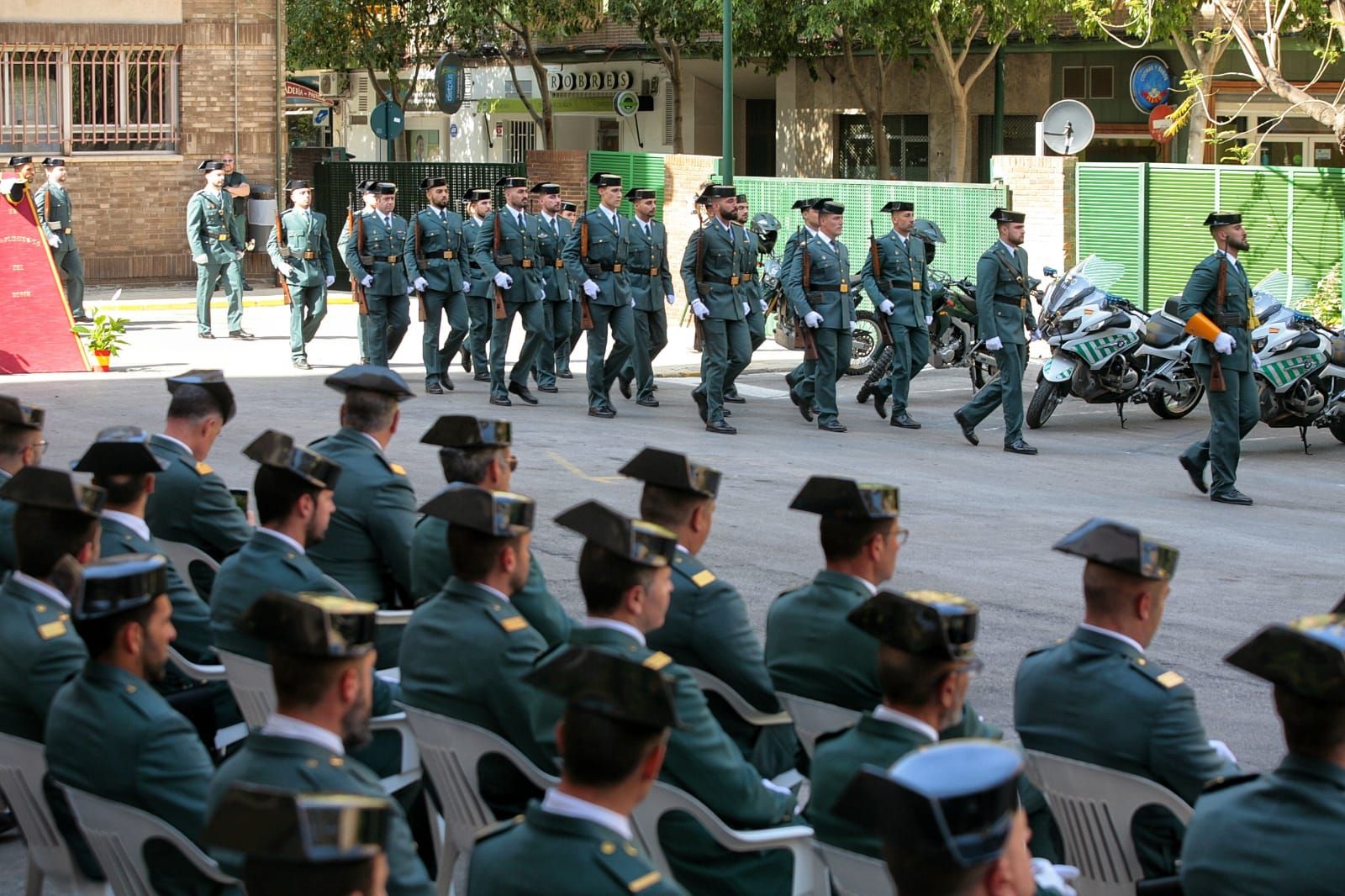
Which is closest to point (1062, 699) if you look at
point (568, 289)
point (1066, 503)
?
point (1066, 503)

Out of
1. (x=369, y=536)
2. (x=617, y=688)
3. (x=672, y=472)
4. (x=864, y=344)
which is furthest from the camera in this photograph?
(x=864, y=344)

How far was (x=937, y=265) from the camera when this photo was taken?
2220 centimetres

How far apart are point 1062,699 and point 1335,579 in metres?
5.92

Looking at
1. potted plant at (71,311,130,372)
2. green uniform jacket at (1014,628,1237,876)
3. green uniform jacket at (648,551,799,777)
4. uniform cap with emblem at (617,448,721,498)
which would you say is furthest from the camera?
potted plant at (71,311,130,372)

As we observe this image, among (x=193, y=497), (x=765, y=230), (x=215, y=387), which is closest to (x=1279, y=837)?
(x=193, y=497)

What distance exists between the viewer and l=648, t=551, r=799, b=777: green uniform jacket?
5.09m

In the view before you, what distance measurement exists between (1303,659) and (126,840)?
266 centimetres

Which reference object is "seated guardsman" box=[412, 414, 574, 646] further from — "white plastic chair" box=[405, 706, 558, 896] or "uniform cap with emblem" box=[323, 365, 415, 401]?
"white plastic chair" box=[405, 706, 558, 896]

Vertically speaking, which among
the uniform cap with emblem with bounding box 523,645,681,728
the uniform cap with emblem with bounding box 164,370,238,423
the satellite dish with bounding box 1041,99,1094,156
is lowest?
the uniform cap with emblem with bounding box 523,645,681,728

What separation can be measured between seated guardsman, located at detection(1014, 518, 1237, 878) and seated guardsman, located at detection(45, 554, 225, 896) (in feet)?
7.07

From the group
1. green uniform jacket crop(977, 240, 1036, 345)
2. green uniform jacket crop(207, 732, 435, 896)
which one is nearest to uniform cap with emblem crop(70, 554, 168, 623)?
green uniform jacket crop(207, 732, 435, 896)

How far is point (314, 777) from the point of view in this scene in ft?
11.6

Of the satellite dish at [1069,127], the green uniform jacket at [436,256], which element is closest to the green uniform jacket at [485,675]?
the green uniform jacket at [436,256]

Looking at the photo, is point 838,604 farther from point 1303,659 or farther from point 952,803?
point 952,803
